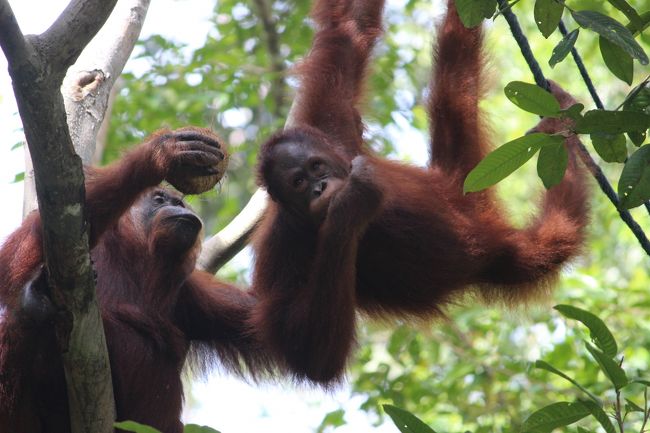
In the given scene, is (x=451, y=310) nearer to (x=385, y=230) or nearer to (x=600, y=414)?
(x=385, y=230)

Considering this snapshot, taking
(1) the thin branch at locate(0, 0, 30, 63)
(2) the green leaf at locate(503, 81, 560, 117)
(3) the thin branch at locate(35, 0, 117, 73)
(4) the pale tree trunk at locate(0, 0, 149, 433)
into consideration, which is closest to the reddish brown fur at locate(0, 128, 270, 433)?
(4) the pale tree trunk at locate(0, 0, 149, 433)

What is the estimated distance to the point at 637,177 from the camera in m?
2.62

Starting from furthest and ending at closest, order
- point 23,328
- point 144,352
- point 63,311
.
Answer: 1. point 144,352
2. point 23,328
3. point 63,311

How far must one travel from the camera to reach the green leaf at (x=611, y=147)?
2.85m

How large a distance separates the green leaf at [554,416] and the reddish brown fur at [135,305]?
1.50 meters

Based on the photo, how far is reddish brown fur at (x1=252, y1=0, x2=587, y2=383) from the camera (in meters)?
4.08

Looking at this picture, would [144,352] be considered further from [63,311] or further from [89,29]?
[89,29]

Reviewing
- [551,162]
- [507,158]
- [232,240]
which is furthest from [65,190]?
[232,240]

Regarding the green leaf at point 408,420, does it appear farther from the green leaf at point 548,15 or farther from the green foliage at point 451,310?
the green foliage at point 451,310

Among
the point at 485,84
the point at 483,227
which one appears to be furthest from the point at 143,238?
the point at 485,84

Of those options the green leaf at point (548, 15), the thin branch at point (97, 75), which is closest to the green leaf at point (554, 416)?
the green leaf at point (548, 15)

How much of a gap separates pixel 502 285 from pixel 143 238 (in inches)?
76.0

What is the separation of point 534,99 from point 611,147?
342 millimetres

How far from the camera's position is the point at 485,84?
5102 mm
